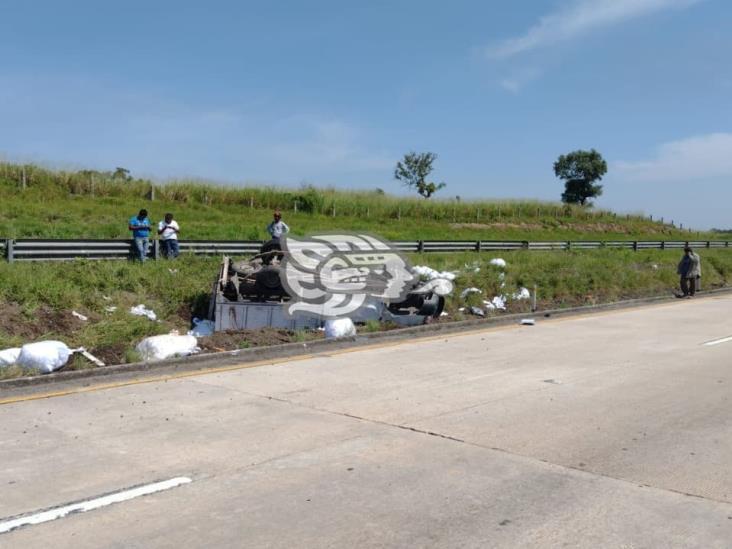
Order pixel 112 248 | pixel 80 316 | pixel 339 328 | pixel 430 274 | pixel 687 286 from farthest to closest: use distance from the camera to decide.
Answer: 1. pixel 687 286
2. pixel 430 274
3. pixel 112 248
4. pixel 339 328
5. pixel 80 316

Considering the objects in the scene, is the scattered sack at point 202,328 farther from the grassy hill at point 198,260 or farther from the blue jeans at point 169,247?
the blue jeans at point 169,247

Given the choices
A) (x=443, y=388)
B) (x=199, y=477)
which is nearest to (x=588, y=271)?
(x=443, y=388)

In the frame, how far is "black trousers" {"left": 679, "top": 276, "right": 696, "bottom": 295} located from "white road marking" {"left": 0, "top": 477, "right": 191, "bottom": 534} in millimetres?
22314

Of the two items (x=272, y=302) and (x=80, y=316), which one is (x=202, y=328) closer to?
(x=272, y=302)

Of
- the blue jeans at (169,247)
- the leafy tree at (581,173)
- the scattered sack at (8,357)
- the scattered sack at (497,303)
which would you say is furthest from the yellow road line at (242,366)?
the leafy tree at (581,173)

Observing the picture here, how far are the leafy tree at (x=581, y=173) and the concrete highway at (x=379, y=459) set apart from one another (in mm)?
96526

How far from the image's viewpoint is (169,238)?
1633 centimetres

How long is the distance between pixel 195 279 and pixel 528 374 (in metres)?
7.94

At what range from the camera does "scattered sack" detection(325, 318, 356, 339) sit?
12227 mm

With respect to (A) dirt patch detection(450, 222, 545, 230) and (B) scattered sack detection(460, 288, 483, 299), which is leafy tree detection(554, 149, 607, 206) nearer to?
(A) dirt patch detection(450, 222, 545, 230)

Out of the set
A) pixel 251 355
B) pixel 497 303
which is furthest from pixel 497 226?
pixel 251 355

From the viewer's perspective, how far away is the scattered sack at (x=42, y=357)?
28.6 ft

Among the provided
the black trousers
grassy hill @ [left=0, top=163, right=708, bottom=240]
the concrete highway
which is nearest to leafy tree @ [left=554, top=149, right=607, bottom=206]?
grassy hill @ [left=0, top=163, right=708, bottom=240]

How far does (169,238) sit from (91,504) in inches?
478
